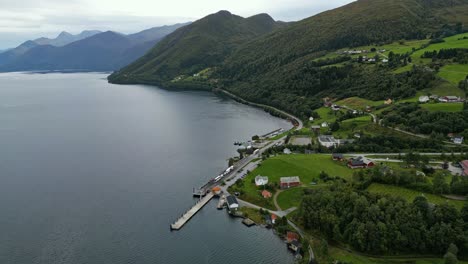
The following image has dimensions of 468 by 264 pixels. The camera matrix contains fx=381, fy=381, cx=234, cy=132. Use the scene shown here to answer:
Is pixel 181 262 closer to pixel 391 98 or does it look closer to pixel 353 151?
pixel 353 151

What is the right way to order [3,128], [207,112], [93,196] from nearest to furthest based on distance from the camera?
[93,196]
[3,128]
[207,112]

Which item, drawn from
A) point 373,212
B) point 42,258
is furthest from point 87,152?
point 373,212

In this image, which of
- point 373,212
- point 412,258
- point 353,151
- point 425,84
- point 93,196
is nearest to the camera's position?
point 412,258

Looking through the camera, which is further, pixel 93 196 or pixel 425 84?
pixel 425 84

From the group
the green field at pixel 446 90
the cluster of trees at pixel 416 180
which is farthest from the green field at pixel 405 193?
the green field at pixel 446 90

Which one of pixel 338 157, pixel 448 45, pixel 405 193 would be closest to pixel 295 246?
pixel 405 193

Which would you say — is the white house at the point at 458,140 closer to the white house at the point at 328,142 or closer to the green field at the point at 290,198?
the white house at the point at 328,142

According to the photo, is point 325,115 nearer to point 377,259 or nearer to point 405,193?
point 405,193
